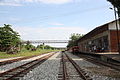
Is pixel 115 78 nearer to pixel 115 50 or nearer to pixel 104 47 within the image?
pixel 115 50

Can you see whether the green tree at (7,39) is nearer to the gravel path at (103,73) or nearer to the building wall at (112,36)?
the building wall at (112,36)

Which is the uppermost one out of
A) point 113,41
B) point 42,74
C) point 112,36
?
point 112,36

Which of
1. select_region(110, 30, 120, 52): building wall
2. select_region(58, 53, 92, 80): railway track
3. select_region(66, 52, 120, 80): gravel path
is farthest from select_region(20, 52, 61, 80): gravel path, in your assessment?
select_region(110, 30, 120, 52): building wall

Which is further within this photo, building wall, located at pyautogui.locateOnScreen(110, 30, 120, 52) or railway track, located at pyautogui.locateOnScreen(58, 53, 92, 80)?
building wall, located at pyautogui.locateOnScreen(110, 30, 120, 52)

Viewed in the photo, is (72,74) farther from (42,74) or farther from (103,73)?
(103,73)

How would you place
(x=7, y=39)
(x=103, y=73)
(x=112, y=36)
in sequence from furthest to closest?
1. (x=7, y=39)
2. (x=112, y=36)
3. (x=103, y=73)

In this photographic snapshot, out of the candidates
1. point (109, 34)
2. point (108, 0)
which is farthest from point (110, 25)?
point (108, 0)

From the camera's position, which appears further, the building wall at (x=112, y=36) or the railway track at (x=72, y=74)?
the building wall at (x=112, y=36)

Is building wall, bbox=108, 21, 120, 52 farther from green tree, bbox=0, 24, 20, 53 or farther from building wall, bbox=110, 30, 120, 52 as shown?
green tree, bbox=0, 24, 20, 53

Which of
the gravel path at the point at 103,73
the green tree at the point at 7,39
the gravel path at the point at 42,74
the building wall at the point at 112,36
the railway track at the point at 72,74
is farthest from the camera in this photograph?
the green tree at the point at 7,39

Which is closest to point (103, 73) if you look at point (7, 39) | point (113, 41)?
point (113, 41)

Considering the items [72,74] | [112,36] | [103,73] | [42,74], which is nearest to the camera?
[72,74]

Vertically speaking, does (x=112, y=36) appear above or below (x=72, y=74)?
above

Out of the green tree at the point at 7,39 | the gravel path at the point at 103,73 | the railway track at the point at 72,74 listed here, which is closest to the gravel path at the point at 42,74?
the railway track at the point at 72,74
